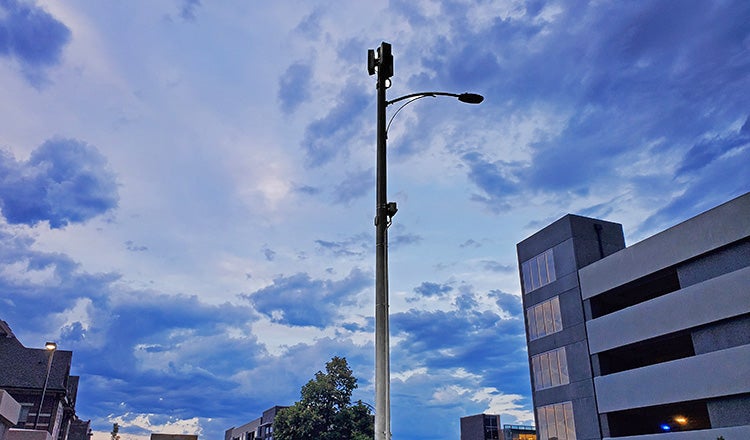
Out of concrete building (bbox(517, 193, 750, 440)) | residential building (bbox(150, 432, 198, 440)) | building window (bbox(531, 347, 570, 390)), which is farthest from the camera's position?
residential building (bbox(150, 432, 198, 440))

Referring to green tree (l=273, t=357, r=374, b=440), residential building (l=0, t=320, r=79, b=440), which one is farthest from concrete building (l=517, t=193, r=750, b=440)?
residential building (l=0, t=320, r=79, b=440)

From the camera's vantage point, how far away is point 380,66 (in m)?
8.95

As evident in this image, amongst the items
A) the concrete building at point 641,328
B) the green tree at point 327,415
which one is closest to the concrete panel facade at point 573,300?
the concrete building at point 641,328

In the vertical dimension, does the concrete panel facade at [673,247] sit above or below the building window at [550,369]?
above

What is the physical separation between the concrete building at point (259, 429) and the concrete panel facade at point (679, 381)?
60.5 meters

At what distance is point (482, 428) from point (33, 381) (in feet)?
212

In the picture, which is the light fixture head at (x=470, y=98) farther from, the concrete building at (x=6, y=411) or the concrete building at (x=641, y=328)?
the concrete building at (x=641, y=328)

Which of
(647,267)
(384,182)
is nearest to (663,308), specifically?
(647,267)

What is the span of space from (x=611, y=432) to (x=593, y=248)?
14.2m

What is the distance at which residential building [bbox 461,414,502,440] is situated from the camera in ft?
296

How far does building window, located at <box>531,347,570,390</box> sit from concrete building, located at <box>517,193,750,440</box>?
0.08m

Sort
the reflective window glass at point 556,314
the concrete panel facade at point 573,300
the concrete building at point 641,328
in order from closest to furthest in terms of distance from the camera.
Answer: the concrete building at point 641,328 < the concrete panel facade at point 573,300 < the reflective window glass at point 556,314

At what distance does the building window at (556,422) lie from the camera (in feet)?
141

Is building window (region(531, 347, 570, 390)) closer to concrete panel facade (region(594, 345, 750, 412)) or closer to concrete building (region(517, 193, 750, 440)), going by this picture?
concrete building (region(517, 193, 750, 440))
